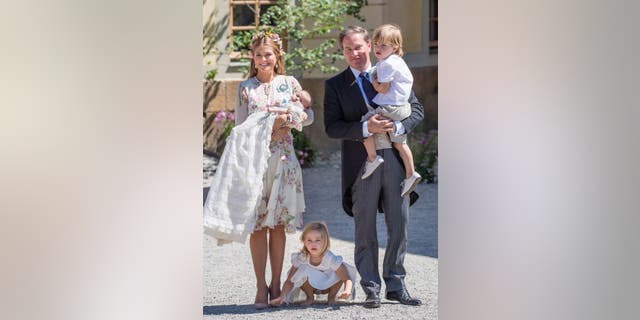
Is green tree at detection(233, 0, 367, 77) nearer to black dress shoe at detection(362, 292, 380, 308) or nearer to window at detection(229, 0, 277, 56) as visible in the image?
window at detection(229, 0, 277, 56)

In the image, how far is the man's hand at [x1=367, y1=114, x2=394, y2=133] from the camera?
5184mm

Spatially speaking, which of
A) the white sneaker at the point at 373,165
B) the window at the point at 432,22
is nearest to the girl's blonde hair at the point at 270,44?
the white sneaker at the point at 373,165

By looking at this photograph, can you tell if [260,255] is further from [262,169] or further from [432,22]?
[432,22]

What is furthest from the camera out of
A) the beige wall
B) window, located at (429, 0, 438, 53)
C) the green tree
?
window, located at (429, 0, 438, 53)

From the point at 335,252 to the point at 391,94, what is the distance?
241 cm

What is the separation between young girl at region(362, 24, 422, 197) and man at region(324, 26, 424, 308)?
0.04 meters

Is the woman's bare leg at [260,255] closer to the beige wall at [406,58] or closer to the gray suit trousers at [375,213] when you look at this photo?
the gray suit trousers at [375,213]

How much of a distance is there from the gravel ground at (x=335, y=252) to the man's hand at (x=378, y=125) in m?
0.86

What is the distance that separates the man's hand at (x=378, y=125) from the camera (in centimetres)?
518

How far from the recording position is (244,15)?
12695 mm

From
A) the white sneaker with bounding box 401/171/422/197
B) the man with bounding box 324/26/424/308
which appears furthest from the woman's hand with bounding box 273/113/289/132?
the white sneaker with bounding box 401/171/422/197

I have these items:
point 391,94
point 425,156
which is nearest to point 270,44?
point 391,94
